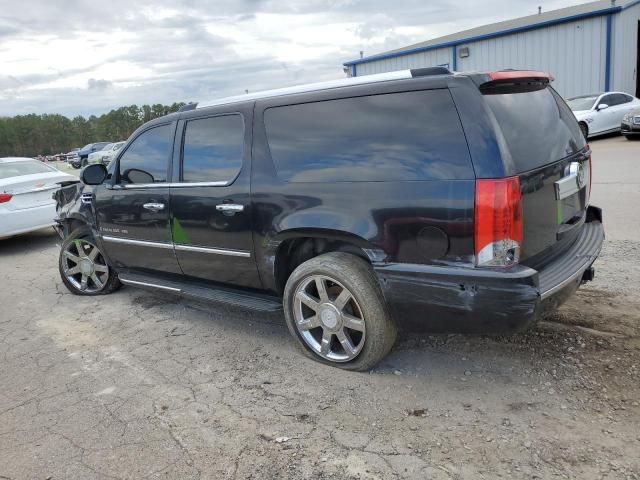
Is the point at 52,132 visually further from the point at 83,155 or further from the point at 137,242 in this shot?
the point at 137,242

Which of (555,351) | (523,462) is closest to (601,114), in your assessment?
(555,351)

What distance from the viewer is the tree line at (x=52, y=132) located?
7212 centimetres

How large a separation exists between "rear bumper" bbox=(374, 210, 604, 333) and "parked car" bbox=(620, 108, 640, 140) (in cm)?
1482

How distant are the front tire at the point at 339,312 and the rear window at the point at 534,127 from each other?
1137 mm

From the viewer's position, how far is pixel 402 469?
2637mm

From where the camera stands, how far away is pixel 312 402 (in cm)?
331

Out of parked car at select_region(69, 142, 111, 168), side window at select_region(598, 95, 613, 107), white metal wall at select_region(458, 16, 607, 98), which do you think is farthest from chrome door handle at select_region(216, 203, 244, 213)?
parked car at select_region(69, 142, 111, 168)

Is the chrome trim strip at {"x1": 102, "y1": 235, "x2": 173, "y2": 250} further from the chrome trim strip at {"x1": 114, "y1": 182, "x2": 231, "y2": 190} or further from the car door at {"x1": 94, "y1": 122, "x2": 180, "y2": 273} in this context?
the chrome trim strip at {"x1": 114, "y1": 182, "x2": 231, "y2": 190}

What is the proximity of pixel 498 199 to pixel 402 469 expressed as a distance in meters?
1.43

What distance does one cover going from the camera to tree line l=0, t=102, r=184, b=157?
7212cm

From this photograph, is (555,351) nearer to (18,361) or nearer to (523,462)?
(523,462)

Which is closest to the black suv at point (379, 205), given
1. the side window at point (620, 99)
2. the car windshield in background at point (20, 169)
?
the car windshield in background at point (20, 169)

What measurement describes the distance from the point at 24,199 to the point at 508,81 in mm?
7661

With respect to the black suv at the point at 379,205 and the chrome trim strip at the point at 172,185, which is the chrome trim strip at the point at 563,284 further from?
the chrome trim strip at the point at 172,185
